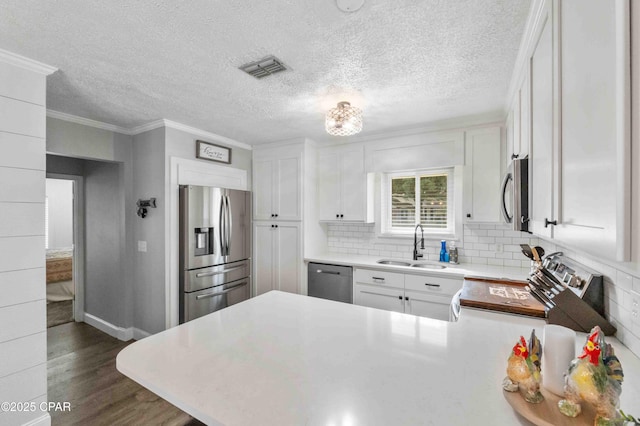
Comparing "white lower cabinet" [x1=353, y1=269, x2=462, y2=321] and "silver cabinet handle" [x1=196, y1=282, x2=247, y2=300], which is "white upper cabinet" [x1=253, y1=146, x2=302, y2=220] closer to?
"silver cabinet handle" [x1=196, y1=282, x2=247, y2=300]

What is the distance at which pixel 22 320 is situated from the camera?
1.78 metres

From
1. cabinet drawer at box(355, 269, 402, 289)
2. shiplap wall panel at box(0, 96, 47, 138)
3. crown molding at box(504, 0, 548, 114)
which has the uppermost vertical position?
crown molding at box(504, 0, 548, 114)

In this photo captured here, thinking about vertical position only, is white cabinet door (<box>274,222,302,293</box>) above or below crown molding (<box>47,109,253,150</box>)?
below

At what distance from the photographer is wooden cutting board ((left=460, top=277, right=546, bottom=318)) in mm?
1583

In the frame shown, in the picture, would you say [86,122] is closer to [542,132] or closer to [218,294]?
[218,294]

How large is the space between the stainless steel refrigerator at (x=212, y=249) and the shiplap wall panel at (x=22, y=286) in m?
1.22

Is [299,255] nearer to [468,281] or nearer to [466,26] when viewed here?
[468,281]

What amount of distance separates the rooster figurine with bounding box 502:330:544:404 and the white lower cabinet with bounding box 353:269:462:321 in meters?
1.95

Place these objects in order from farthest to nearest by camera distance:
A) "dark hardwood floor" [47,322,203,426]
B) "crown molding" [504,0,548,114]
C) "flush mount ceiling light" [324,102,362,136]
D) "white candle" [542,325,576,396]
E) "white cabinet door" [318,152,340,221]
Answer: "white cabinet door" [318,152,340,221]
"flush mount ceiling light" [324,102,362,136]
"dark hardwood floor" [47,322,203,426]
"crown molding" [504,0,548,114]
"white candle" [542,325,576,396]

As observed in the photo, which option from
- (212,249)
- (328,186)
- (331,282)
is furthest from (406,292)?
(212,249)

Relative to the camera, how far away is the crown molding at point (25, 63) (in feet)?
5.63

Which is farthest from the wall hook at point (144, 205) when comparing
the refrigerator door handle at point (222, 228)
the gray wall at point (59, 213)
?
the gray wall at point (59, 213)

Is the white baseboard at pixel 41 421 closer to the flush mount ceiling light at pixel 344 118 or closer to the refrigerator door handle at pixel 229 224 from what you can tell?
the refrigerator door handle at pixel 229 224

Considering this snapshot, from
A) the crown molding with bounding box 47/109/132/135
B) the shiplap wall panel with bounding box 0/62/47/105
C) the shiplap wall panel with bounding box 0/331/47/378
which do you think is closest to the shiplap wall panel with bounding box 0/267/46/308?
the shiplap wall panel with bounding box 0/331/47/378
